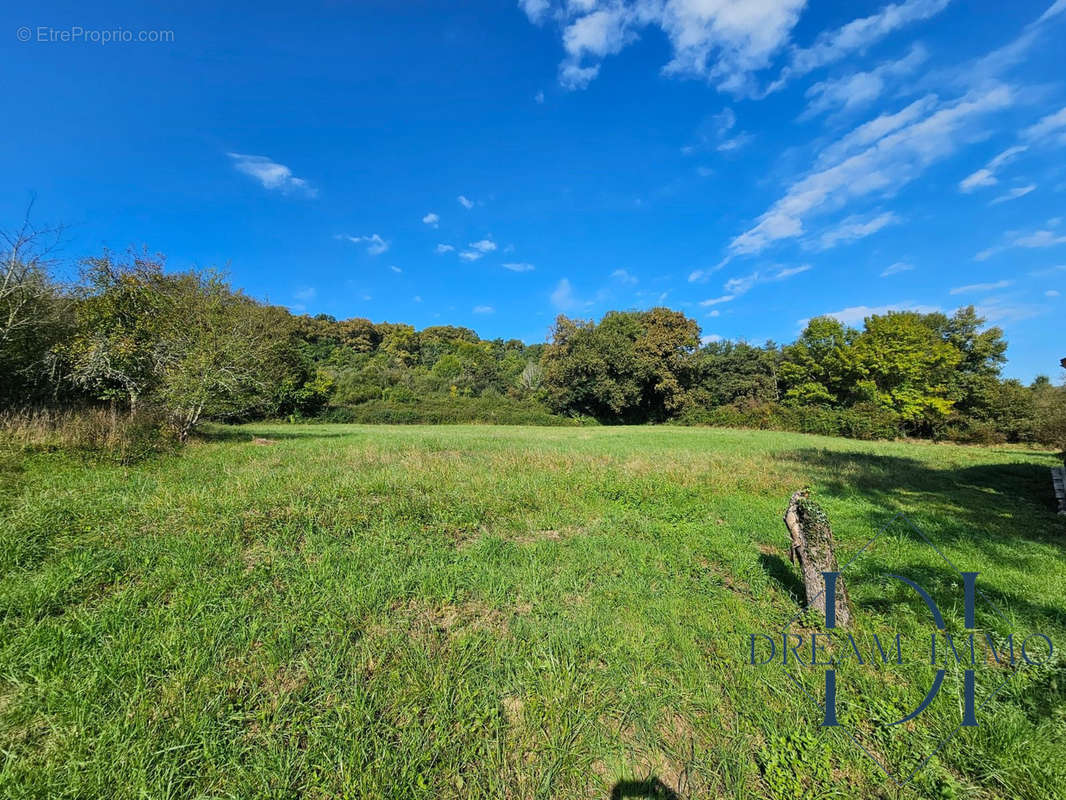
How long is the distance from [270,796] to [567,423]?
33.8 metres

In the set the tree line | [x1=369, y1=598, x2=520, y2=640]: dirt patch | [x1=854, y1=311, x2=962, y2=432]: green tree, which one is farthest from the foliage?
[x1=369, y1=598, x2=520, y2=640]: dirt patch

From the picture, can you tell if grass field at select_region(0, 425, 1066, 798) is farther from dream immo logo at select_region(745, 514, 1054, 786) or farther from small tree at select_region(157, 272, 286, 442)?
small tree at select_region(157, 272, 286, 442)

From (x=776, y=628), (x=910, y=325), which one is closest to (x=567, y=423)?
(x=910, y=325)

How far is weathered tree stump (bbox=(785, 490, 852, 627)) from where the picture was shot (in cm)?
318

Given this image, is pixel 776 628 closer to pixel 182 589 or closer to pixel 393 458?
pixel 182 589

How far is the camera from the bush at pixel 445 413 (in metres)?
31.7

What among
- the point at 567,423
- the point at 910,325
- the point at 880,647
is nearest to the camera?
the point at 880,647

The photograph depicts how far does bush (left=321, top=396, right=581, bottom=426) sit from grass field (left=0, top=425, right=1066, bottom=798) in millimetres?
26636

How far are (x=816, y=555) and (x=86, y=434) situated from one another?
12.1 m

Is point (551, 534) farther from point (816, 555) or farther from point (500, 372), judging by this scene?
point (500, 372)

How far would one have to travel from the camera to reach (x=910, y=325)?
30.7 meters

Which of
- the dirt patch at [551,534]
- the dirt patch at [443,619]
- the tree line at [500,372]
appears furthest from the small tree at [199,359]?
the dirt patch at [443,619]

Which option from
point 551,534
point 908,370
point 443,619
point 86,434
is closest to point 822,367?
point 908,370

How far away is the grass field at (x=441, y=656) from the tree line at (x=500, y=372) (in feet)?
20.6
